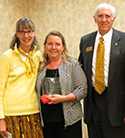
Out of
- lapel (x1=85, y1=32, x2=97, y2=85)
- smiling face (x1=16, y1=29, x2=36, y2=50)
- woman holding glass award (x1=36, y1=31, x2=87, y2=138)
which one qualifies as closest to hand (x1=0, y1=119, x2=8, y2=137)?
woman holding glass award (x1=36, y1=31, x2=87, y2=138)

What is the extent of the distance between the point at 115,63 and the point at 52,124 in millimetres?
801

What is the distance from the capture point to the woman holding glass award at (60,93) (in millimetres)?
1862

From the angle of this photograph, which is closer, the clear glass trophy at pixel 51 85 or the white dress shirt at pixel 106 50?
the clear glass trophy at pixel 51 85

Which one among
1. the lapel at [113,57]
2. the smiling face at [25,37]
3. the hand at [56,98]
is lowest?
the hand at [56,98]

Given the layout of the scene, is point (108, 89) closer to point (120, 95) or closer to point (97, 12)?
point (120, 95)

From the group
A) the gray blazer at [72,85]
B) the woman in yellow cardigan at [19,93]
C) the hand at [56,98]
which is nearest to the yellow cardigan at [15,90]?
the woman in yellow cardigan at [19,93]

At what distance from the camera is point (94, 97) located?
2051mm

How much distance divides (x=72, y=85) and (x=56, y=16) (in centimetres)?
242

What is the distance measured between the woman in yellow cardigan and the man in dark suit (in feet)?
1.76

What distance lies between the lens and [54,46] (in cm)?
191

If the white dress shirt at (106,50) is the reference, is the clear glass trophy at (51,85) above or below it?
below

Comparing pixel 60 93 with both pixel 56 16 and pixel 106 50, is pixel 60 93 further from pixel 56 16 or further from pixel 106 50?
pixel 56 16

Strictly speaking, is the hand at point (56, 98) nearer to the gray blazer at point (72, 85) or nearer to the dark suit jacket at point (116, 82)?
the gray blazer at point (72, 85)

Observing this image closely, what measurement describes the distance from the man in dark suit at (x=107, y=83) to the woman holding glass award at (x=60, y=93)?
181 millimetres
